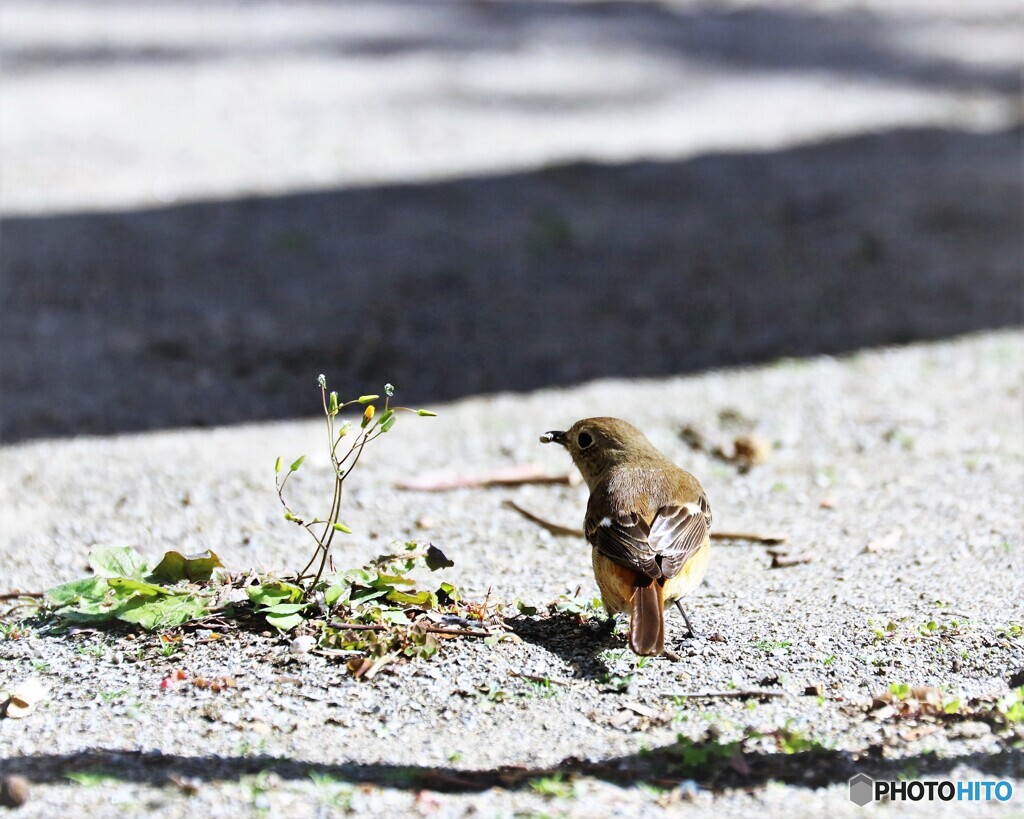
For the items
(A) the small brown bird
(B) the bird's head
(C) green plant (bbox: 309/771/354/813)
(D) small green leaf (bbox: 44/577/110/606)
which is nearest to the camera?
(C) green plant (bbox: 309/771/354/813)

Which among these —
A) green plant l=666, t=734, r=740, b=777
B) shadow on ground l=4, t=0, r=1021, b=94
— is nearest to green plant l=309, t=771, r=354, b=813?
green plant l=666, t=734, r=740, b=777

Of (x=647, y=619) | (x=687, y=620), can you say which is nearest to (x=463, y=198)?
(x=687, y=620)

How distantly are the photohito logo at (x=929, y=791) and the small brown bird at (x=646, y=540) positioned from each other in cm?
67

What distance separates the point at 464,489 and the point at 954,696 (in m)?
2.49

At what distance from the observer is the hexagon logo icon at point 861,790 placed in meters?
2.96

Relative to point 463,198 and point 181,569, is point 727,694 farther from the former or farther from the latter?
point 463,198

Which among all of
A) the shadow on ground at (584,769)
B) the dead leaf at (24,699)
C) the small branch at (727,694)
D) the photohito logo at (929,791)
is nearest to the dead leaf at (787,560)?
the small branch at (727,694)

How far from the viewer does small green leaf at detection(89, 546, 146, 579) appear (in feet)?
12.8

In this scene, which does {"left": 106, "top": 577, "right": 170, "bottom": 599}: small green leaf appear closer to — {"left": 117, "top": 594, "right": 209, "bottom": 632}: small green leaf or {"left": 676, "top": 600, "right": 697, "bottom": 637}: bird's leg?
{"left": 117, "top": 594, "right": 209, "bottom": 632}: small green leaf

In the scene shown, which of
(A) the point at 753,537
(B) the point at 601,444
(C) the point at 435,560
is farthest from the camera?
(A) the point at 753,537

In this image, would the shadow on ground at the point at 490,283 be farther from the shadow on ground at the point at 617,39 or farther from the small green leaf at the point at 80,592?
the shadow on ground at the point at 617,39

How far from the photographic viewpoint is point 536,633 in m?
3.85

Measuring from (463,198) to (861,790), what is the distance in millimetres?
6690

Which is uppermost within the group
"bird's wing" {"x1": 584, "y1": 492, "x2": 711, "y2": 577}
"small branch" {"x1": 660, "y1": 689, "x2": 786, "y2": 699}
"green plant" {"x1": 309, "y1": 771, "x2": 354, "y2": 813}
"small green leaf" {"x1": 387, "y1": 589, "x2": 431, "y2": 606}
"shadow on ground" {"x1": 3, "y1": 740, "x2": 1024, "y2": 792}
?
"bird's wing" {"x1": 584, "y1": 492, "x2": 711, "y2": 577}
